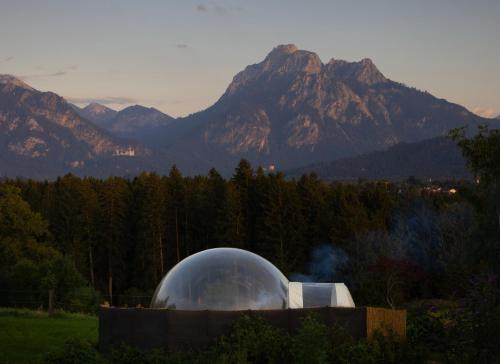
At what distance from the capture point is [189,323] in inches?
770

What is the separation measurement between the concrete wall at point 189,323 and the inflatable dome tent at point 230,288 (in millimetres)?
1007

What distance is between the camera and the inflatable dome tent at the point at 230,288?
20750 millimetres

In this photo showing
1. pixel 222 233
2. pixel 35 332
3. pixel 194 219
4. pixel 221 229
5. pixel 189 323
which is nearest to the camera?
pixel 189 323

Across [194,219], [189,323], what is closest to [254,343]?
[189,323]

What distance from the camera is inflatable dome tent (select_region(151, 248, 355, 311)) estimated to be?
20.8 metres

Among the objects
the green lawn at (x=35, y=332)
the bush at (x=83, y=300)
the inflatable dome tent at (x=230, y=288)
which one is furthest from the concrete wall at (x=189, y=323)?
the bush at (x=83, y=300)

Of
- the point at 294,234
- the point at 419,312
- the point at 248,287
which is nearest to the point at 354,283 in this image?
the point at 294,234

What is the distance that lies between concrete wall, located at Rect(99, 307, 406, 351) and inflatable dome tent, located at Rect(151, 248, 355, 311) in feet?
3.30

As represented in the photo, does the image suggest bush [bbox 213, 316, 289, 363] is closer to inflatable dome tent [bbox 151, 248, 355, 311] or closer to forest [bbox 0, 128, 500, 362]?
inflatable dome tent [bbox 151, 248, 355, 311]

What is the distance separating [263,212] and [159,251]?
986cm

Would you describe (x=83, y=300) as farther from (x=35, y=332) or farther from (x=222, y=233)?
(x=222, y=233)

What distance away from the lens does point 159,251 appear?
Result: 2916 inches

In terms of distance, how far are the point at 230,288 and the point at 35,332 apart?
8.20 metres

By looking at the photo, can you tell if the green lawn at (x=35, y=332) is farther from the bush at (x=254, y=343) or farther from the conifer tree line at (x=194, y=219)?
the conifer tree line at (x=194, y=219)
